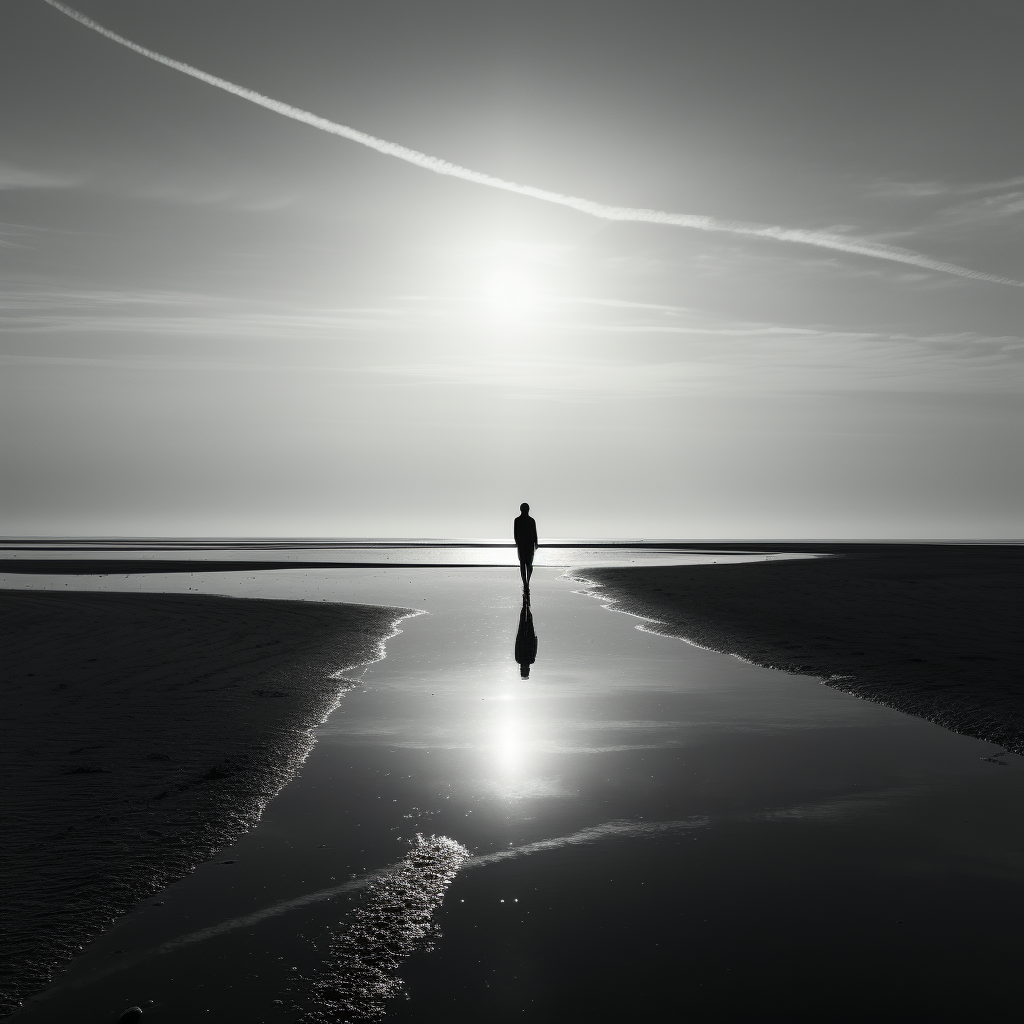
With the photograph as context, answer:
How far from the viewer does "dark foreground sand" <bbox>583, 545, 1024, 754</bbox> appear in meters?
13.2

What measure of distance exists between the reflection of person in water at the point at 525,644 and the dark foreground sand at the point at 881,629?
3.58 metres

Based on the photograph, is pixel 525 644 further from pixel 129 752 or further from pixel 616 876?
pixel 616 876

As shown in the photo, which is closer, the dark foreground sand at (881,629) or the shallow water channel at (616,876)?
the shallow water channel at (616,876)

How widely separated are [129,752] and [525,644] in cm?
1079

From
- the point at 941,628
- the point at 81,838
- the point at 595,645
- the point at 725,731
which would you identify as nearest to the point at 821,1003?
the point at 81,838

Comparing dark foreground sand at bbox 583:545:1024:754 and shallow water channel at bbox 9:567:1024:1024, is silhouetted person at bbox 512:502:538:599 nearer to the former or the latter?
dark foreground sand at bbox 583:545:1024:754

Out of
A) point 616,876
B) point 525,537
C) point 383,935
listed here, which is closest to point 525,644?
point 525,537

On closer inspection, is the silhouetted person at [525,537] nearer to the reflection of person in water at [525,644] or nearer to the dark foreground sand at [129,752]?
the reflection of person in water at [525,644]

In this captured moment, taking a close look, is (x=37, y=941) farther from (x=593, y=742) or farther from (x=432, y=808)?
(x=593, y=742)

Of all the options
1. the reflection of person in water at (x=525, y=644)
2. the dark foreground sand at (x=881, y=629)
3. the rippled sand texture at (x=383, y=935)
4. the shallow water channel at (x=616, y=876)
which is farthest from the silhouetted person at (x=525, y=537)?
the rippled sand texture at (x=383, y=935)

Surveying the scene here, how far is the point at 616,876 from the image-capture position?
6.35 meters

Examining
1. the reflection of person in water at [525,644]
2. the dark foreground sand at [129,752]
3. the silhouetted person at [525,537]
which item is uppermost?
the silhouetted person at [525,537]

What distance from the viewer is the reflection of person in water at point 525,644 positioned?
16.8 meters

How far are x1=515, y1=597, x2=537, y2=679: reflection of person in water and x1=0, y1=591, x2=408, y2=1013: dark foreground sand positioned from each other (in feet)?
10.5
